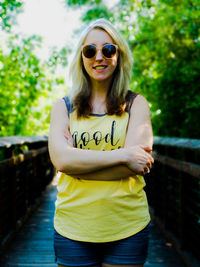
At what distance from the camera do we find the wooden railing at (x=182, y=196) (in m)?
3.46

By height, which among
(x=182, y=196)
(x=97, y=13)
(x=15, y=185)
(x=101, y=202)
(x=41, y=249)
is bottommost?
(x=41, y=249)

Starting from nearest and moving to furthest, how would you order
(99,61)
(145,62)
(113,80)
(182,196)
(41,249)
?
(99,61) < (113,80) < (182,196) < (41,249) < (145,62)

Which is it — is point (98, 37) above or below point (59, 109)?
above

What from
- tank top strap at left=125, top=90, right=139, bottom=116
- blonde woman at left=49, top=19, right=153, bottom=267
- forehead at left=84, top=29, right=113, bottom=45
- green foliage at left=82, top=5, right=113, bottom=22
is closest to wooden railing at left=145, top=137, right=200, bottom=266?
tank top strap at left=125, top=90, right=139, bottom=116

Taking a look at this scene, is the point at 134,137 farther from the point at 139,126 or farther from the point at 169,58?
the point at 169,58

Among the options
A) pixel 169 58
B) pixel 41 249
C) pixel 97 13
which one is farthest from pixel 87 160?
pixel 97 13

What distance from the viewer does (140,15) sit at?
8.65 m

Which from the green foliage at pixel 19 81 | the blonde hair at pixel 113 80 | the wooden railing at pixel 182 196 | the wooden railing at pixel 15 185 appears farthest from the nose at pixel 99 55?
the green foliage at pixel 19 81

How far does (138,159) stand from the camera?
1633 millimetres

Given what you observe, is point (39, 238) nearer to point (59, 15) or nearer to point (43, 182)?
point (43, 182)

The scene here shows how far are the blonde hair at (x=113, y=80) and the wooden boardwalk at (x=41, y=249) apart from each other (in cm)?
Result: 235

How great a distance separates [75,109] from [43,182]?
6.22 metres

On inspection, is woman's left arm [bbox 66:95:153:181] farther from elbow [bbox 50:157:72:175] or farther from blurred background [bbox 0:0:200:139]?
blurred background [bbox 0:0:200:139]

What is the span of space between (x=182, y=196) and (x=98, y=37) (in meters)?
2.52
